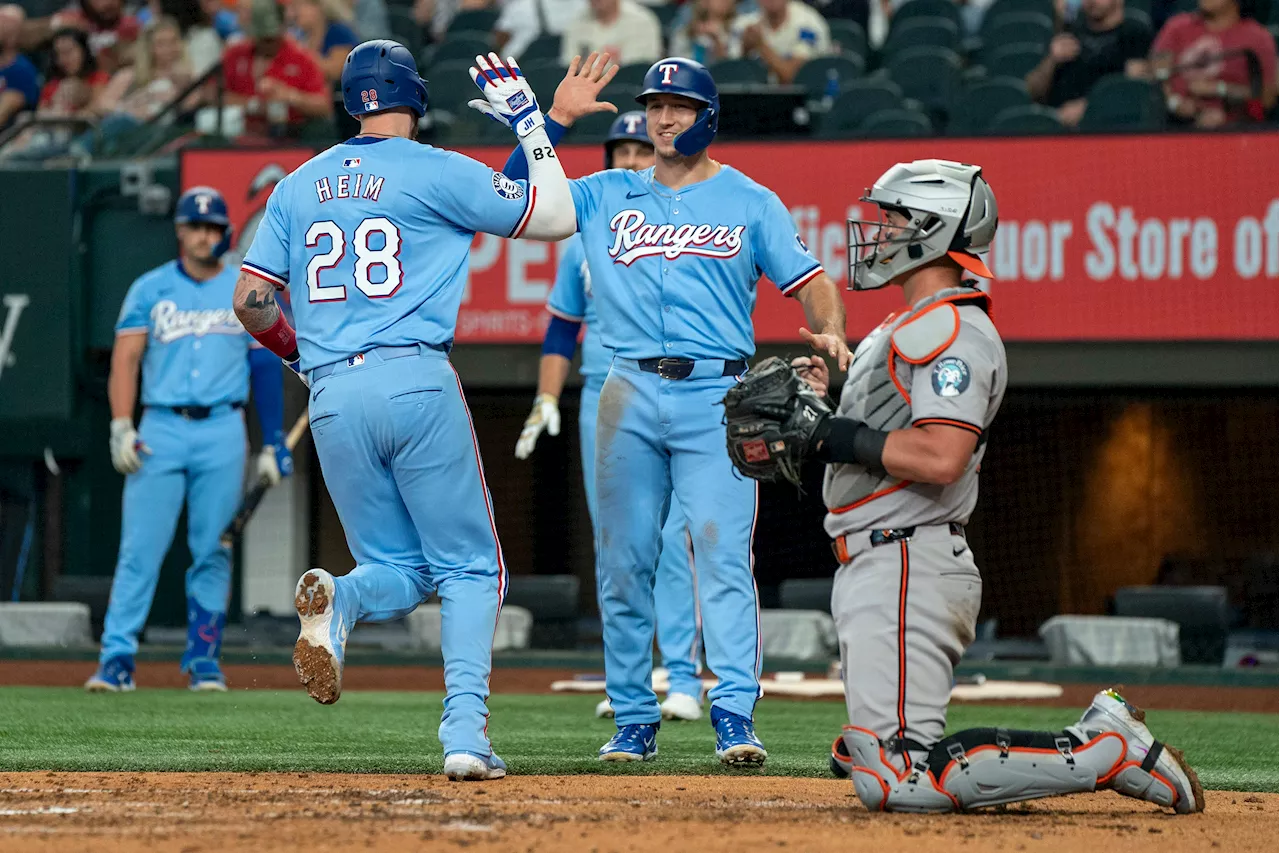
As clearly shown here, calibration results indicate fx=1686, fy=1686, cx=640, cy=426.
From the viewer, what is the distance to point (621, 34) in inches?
521

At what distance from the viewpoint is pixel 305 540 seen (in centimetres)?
1390

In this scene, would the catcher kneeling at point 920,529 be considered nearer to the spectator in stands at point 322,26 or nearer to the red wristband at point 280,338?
the red wristband at point 280,338

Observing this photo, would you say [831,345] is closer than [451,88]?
Yes

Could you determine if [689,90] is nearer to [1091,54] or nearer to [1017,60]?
[1091,54]

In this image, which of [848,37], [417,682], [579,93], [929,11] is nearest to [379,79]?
[579,93]

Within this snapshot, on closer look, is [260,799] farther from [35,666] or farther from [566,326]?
[35,666]

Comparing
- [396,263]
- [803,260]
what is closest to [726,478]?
[803,260]

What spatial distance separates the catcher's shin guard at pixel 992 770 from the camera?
4223 mm

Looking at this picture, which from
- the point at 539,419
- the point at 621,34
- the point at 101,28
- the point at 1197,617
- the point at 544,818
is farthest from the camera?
the point at 101,28

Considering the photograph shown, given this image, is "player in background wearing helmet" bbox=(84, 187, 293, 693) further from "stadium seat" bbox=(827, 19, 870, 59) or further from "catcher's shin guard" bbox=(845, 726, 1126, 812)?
"stadium seat" bbox=(827, 19, 870, 59)

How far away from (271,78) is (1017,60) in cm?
574

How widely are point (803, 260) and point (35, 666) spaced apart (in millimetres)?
7587

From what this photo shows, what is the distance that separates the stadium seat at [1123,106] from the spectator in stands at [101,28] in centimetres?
837

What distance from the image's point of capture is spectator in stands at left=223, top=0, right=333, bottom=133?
42.4 feet
